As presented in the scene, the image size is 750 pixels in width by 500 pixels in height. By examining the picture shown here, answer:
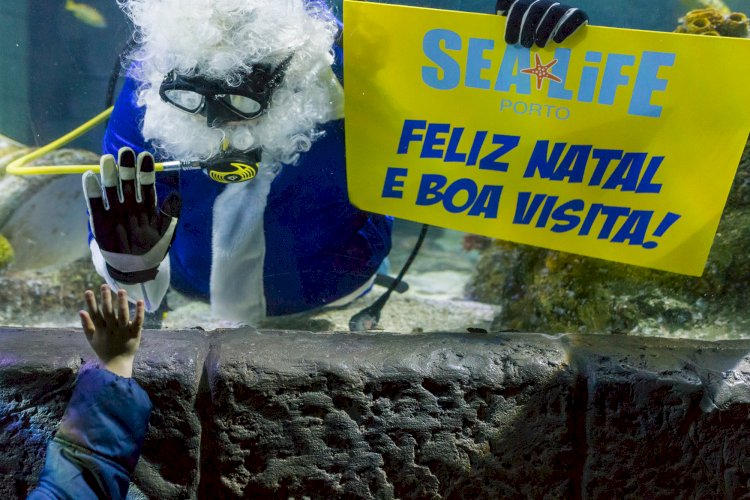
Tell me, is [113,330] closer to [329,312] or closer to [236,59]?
[236,59]

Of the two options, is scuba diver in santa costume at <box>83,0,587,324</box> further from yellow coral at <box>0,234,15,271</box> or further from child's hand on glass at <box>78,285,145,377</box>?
yellow coral at <box>0,234,15,271</box>

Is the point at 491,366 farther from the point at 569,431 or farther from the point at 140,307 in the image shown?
the point at 140,307

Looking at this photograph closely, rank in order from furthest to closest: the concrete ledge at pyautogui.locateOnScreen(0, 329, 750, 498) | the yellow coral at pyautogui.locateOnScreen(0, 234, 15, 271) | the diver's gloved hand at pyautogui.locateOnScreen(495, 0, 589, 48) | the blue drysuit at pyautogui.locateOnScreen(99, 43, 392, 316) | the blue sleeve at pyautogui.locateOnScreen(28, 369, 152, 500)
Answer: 1. the yellow coral at pyautogui.locateOnScreen(0, 234, 15, 271)
2. the blue drysuit at pyautogui.locateOnScreen(99, 43, 392, 316)
3. the diver's gloved hand at pyautogui.locateOnScreen(495, 0, 589, 48)
4. the concrete ledge at pyautogui.locateOnScreen(0, 329, 750, 498)
5. the blue sleeve at pyautogui.locateOnScreen(28, 369, 152, 500)

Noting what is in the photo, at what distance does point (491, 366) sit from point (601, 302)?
0.92 meters

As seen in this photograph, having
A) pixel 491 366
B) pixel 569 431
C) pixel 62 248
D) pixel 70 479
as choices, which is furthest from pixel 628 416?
pixel 62 248

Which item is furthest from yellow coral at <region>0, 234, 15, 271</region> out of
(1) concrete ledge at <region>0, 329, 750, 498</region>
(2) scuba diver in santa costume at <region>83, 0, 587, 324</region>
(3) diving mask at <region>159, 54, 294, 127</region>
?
(3) diving mask at <region>159, 54, 294, 127</region>

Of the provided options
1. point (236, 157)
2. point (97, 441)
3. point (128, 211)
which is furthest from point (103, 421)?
point (236, 157)

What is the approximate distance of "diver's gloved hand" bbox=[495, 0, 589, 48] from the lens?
5.28 feet

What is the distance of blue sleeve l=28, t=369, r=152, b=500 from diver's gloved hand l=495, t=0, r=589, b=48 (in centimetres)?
143

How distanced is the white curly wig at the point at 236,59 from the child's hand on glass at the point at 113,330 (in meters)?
0.66

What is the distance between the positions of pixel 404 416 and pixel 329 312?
958 millimetres

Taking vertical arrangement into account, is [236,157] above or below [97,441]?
above

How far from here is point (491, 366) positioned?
1.54 meters

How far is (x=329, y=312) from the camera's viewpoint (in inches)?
94.7
